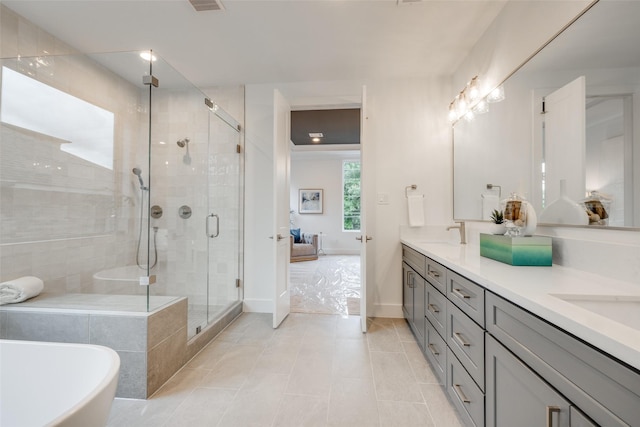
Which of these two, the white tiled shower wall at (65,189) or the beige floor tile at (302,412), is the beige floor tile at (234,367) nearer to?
the beige floor tile at (302,412)

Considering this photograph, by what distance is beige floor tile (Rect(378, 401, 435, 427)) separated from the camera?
137 centimetres

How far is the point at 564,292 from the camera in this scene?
918 millimetres

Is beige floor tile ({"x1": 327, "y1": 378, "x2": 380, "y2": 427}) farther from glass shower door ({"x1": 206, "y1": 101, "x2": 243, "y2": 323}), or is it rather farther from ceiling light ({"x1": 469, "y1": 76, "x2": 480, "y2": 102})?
ceiling light ({"x1": 469, "y1": 76, "x2": 480, "y2": 102})

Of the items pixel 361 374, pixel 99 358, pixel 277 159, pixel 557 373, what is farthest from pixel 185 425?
pixel 277 159

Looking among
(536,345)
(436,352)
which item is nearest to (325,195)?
(436,352)

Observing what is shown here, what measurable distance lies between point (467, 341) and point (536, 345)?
507mm

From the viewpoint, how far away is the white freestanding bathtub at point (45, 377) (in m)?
0.89

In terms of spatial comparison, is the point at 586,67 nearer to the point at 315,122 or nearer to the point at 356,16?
the point at 356,16

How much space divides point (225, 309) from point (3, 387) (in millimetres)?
1800

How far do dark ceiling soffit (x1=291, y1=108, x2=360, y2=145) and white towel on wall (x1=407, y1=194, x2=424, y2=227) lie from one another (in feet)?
6.09

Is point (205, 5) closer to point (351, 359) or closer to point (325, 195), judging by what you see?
point (351, 359)

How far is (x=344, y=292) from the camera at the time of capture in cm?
367

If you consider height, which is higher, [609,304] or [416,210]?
[416,210]

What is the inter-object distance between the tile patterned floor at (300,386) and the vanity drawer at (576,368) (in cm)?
84
